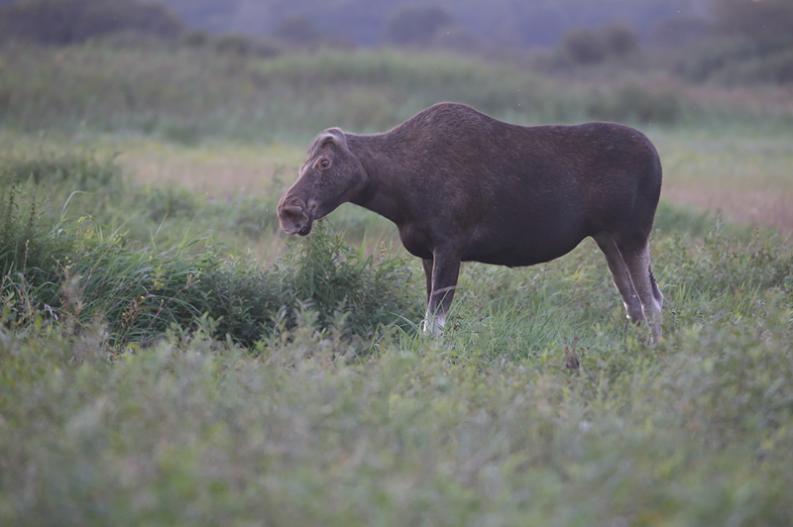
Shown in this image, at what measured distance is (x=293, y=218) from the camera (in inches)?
242

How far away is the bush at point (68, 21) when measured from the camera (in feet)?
96.7

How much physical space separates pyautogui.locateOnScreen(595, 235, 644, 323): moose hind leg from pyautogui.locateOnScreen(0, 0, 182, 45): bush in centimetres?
2331

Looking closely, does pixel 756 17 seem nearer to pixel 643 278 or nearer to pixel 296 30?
pixel 296 30

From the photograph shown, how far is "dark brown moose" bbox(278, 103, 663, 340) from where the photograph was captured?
6539mm

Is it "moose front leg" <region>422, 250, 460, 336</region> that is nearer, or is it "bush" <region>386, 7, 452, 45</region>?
"moose front leg" <region>422, 250, 460, 336</region>

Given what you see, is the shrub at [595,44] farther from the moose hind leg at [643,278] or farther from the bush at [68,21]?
the moose hind leg at [643,278]

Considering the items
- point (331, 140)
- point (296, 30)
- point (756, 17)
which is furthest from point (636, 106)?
point (296, 30)

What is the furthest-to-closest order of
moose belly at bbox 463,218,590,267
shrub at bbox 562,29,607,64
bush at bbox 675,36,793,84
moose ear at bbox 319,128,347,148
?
shrub at bbox 562,29,607,64
bush at bbox 675,36,793,84
moose belly at bbox 463,218,590,267
moose ear at bbox 319,128,347,148

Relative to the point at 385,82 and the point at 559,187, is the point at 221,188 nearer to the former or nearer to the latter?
the point at 559,187

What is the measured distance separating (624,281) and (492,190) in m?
1.39

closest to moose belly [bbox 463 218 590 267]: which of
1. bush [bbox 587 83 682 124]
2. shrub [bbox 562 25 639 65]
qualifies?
bush [bbox 587 83 682 124]

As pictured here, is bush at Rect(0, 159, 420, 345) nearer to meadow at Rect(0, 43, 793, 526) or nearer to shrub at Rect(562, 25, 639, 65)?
meadow at Rect(0, 43, 793, 526)

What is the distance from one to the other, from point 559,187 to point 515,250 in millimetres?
560

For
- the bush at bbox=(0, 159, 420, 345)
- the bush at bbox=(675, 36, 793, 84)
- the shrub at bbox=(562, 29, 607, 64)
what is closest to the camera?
the bush at bbox=(0, 159, 420, 345)
